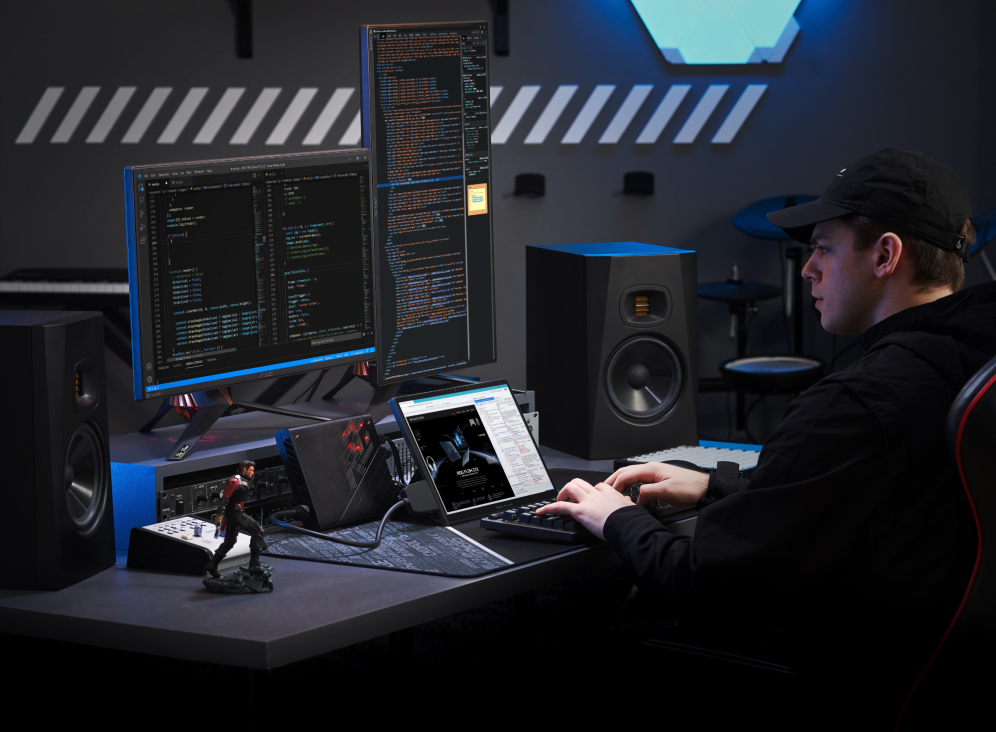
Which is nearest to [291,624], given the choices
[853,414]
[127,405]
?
[853,414]

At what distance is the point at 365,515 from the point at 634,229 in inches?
108

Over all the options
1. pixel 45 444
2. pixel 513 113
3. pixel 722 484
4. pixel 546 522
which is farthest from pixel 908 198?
pixel 513 113

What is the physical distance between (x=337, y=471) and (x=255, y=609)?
0.40 m

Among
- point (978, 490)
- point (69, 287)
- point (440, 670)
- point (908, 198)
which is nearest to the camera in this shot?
point (978, 490)

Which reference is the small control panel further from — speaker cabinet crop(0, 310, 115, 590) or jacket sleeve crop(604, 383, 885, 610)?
jacket sleeve crop(604, 383, 885, 610)

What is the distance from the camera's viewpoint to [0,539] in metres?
1.48

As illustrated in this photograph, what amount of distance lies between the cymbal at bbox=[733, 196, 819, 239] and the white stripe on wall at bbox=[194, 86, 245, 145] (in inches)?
74.2

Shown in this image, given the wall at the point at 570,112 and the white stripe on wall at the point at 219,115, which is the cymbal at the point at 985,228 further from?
the white stripe on wall at the point at 219,115

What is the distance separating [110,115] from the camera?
3.82 meters

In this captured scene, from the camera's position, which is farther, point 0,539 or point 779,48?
point 779,48

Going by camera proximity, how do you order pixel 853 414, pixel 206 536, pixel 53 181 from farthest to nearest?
pixel 53 181 → pixel 206 536 → pixel 853 414

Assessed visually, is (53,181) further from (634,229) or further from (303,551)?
(303,551)

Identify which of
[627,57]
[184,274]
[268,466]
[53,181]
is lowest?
[268,466]

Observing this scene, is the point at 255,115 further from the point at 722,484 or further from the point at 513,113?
Result: the point at 722,484
